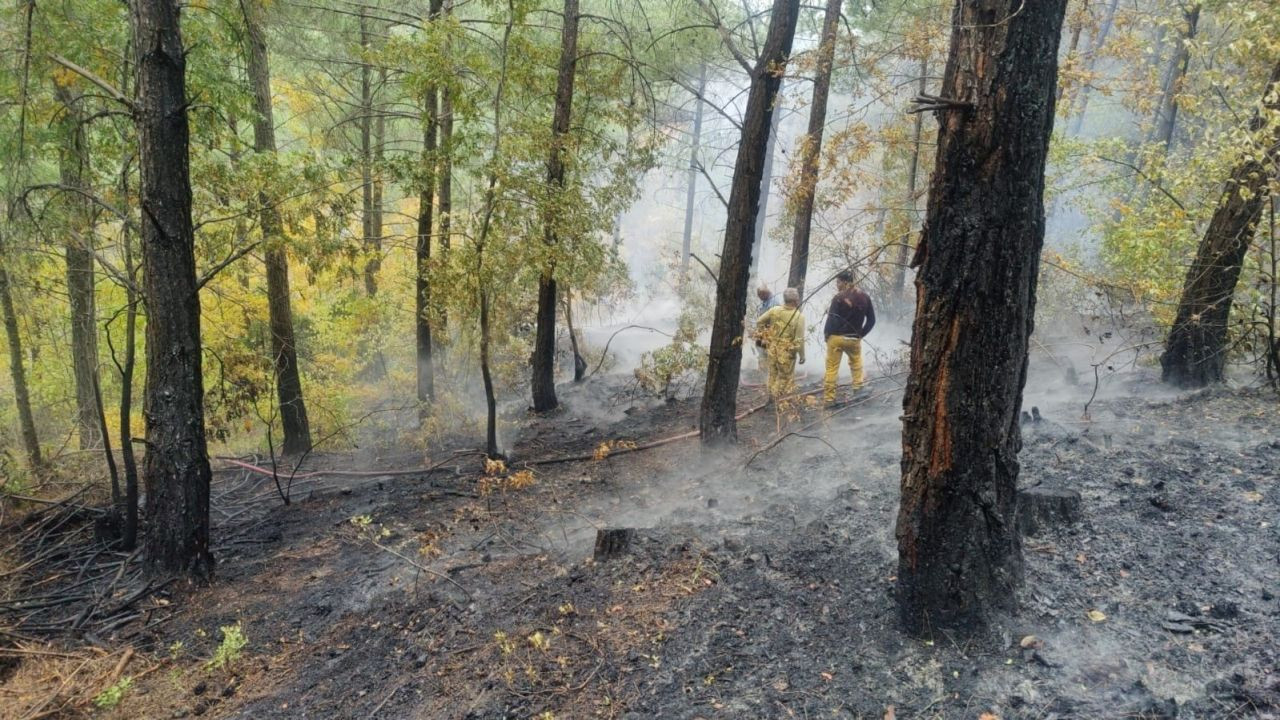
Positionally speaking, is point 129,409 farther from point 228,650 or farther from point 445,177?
point 445,177

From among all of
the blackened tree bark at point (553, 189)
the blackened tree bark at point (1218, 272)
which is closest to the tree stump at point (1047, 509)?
the blackened tree bark at point (1218, 272)

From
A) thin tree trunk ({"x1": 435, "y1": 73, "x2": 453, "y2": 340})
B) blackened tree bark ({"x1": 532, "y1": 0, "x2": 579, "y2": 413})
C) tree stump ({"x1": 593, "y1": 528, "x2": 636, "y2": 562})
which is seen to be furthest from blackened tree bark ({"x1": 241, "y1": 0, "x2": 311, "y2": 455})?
tree stump ({"x1": 593, "y1": 528, "x2": 636, "y2": 562})

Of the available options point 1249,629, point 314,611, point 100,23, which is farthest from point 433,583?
point 100,23

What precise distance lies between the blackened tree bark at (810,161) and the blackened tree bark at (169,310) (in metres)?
7.50

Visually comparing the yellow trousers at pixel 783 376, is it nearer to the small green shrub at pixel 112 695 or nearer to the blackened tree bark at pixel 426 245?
the blackened tree bark at pixel 426 245

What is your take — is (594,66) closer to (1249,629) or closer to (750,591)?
(750,591)

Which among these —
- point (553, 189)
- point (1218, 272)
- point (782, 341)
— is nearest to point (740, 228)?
point (782, 341)

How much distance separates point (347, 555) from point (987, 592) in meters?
5.46

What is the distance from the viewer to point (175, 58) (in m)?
4.93

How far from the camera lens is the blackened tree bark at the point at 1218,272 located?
6160 millimetres

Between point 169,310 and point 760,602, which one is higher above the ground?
point 169,310

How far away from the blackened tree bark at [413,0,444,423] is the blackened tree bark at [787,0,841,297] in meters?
5.41

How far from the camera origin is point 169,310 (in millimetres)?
5074

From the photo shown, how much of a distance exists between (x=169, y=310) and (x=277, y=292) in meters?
4.89
